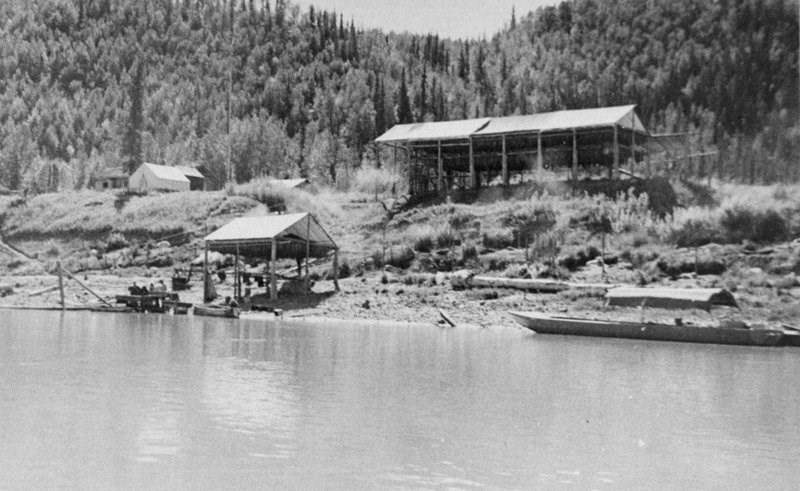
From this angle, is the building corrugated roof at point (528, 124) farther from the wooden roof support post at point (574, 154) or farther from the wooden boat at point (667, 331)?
the wooden boat at point (667, 331)

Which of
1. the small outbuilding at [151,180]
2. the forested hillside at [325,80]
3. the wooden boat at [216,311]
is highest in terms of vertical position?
the forested hillside at [325,80]

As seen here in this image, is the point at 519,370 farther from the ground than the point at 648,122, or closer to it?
closer to it

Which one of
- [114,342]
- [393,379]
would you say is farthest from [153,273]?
[393,379]

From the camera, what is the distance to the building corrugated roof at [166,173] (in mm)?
75137

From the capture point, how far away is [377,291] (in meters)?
38.2

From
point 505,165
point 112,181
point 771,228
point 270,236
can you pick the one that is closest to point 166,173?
point 112,181

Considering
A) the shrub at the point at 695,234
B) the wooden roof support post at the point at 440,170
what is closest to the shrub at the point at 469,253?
the shrub at the point at 695,234

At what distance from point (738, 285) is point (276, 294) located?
1821 cm

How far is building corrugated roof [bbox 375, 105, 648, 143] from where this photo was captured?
48719 millimetres

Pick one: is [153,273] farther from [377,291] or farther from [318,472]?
[318,472]

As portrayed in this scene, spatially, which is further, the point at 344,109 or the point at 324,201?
the point at 344,109

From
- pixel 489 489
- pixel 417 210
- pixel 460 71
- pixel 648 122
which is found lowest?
pixel 489 489

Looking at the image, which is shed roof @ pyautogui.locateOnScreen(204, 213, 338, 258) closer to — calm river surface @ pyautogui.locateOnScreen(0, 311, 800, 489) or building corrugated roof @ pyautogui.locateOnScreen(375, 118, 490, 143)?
calm river surface @ pyautogui.locateOnScreen(0, 311, 800, 489)

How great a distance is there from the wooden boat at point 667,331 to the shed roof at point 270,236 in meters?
11.9
